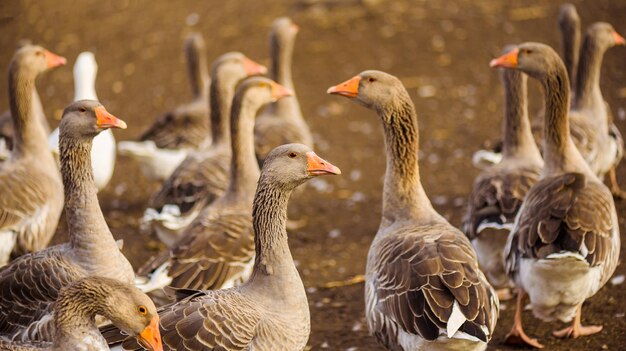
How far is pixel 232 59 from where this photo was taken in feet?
32.2

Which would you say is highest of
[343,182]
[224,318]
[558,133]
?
[558,133]

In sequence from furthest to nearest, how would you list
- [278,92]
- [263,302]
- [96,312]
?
[278,92]
[263,302]
[96,312]

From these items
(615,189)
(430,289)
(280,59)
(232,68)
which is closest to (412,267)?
(430,289)

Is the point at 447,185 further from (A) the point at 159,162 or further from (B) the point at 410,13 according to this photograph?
(B) the point at 410,13

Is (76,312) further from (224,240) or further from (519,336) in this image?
(519,336)

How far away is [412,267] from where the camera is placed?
19.1 ft

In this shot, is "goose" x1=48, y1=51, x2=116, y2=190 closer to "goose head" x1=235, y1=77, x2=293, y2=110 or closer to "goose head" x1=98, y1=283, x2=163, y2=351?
"goose head" x1=235, y1=77, x2=293, y2=110

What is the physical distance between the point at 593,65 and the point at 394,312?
5102mm

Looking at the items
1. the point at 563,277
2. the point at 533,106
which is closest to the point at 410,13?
the point at 533,106

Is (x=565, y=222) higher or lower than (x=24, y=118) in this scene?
lower

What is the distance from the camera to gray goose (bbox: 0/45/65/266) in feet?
25.2

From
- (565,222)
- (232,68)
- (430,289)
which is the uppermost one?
(232,68)

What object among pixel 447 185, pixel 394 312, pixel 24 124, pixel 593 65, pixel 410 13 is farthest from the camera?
pixel 410 13

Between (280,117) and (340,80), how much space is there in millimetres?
3352
